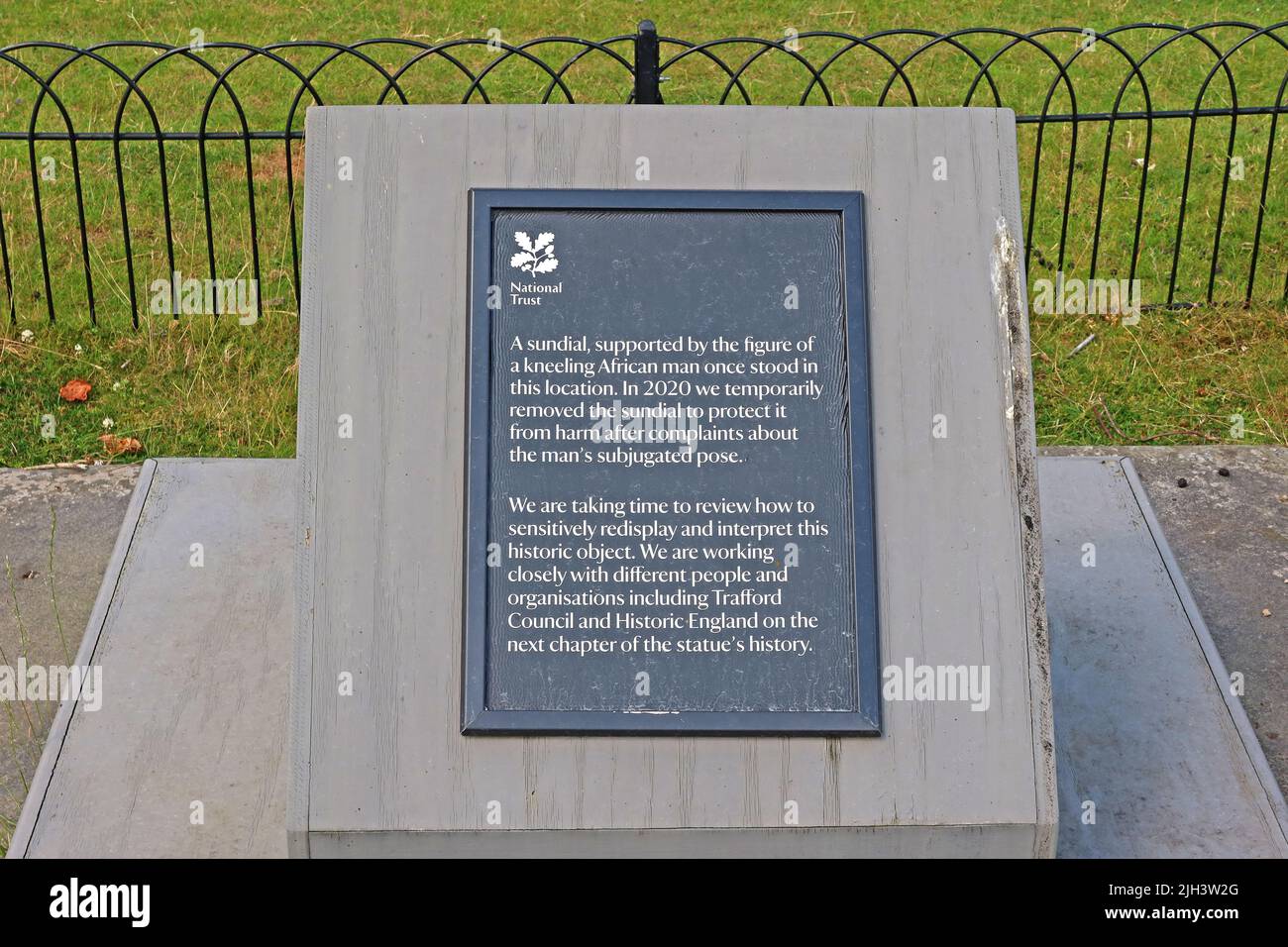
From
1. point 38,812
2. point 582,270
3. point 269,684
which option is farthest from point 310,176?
point 38,812

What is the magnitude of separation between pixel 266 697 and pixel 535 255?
158 cm

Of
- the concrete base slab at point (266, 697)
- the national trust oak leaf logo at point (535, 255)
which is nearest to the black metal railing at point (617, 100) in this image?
the national trust oak leaf logo at point (535, 255)

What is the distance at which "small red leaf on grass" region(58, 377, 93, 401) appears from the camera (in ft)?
19.6

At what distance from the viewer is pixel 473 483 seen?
3227mm

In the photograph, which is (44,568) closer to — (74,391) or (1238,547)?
(74,391)

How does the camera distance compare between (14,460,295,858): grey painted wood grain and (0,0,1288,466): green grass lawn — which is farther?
(0,0,1288,466): green grass lawn

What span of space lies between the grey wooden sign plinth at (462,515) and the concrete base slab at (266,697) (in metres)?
0.36

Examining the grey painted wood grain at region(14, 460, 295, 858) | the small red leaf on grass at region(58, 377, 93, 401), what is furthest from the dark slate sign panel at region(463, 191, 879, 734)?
the small red leaf on grass at region(58, 377, 93, 401)

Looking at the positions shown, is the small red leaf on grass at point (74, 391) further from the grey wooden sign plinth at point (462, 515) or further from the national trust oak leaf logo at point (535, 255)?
the national trust oak leaf logo at point (535, 255)

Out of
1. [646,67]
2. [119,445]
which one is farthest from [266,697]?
[646,67]

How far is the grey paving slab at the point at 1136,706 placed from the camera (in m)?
3.63

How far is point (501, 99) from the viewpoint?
9.11 meters

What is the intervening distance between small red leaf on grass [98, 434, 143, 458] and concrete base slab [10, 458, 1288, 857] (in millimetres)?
619

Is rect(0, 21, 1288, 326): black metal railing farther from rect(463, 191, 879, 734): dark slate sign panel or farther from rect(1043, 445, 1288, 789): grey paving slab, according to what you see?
rect(463, 191, 879, 734): dark slate sign panel
